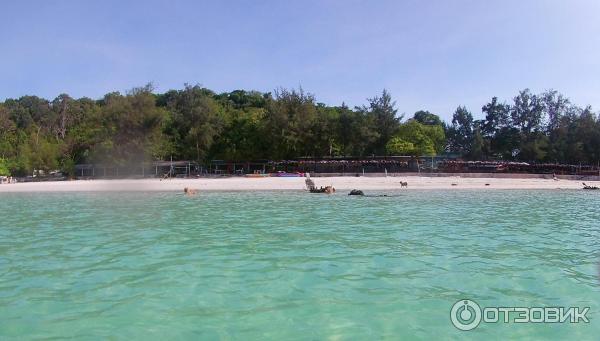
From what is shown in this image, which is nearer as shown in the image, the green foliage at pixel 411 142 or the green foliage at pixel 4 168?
the green foliage at pixel 4 168

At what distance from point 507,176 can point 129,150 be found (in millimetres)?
41338

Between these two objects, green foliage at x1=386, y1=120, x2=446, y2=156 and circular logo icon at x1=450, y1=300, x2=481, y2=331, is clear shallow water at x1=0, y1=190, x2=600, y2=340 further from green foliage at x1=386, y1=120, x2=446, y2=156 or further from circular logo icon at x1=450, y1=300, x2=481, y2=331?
green foliage at x1=386, y1=120, x2=446, y2=156

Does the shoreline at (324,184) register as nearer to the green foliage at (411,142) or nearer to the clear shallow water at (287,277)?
the green foliage at (411,142)

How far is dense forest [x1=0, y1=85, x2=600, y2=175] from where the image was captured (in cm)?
5603

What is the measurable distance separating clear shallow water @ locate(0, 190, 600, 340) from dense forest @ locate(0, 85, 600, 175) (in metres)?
41.5

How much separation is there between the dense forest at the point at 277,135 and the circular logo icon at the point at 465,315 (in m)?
48.4

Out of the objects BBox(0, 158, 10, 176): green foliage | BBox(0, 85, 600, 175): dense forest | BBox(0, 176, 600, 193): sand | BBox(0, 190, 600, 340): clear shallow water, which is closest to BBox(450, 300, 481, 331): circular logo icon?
BBox(0, 190, 600, 340): clear shallow water

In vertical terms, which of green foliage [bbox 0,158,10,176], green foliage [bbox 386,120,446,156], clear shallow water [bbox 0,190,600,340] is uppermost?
green foliage [bbox 386,120,446,156]

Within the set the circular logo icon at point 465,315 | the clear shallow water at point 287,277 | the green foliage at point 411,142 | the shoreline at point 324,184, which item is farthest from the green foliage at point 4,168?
the circular logo icon at point 465,315

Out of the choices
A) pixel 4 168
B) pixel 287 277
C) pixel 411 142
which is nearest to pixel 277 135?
pixel 411 142

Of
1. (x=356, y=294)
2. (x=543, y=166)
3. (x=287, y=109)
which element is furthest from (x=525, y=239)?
(x=287, y=109)

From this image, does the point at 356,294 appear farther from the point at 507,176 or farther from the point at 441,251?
the point at 507,176

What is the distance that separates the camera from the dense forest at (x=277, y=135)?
184 ft

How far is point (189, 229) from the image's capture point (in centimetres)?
1422
